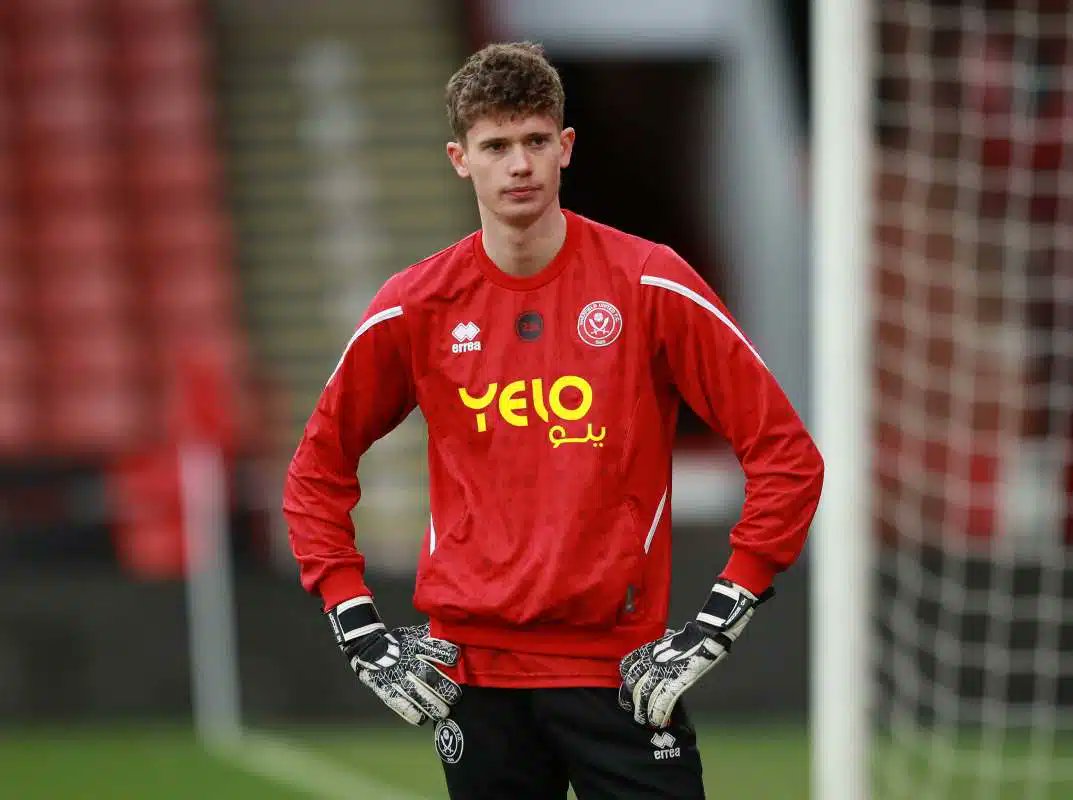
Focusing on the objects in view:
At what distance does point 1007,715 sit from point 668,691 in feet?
13.7

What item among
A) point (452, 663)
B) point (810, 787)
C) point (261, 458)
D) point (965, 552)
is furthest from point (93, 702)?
point (452, 663)

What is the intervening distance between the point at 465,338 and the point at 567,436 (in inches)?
9.7

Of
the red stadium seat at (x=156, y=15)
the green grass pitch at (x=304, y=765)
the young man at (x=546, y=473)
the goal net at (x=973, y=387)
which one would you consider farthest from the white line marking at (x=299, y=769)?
the red stadium seat at (x=156, y=15)

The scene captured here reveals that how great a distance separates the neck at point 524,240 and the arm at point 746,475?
174 mm

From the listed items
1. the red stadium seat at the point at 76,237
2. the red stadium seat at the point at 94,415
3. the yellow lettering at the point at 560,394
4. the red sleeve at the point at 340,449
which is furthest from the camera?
the red stadium seat at the point at 76,237

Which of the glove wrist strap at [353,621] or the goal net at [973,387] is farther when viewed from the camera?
the goal net at [973,387]

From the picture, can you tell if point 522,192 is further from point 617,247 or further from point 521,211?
point 617,247

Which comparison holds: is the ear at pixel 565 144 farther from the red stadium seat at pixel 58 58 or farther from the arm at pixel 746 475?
the red stadium seat at pixel 58 58

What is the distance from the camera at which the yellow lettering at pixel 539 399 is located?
2977 mm

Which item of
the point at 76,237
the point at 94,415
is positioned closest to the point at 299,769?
the point at 94,415

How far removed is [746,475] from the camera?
294cm

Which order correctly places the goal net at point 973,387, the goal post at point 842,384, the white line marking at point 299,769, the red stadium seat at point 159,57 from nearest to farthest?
Answer: the goal post at point 842,384 → the white line marking at point 299,769 → the goal net at point 973,387 → the red stadium seat at point 159,57

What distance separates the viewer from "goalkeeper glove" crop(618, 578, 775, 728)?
2.89m

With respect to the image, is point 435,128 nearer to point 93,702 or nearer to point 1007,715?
point 93,702
